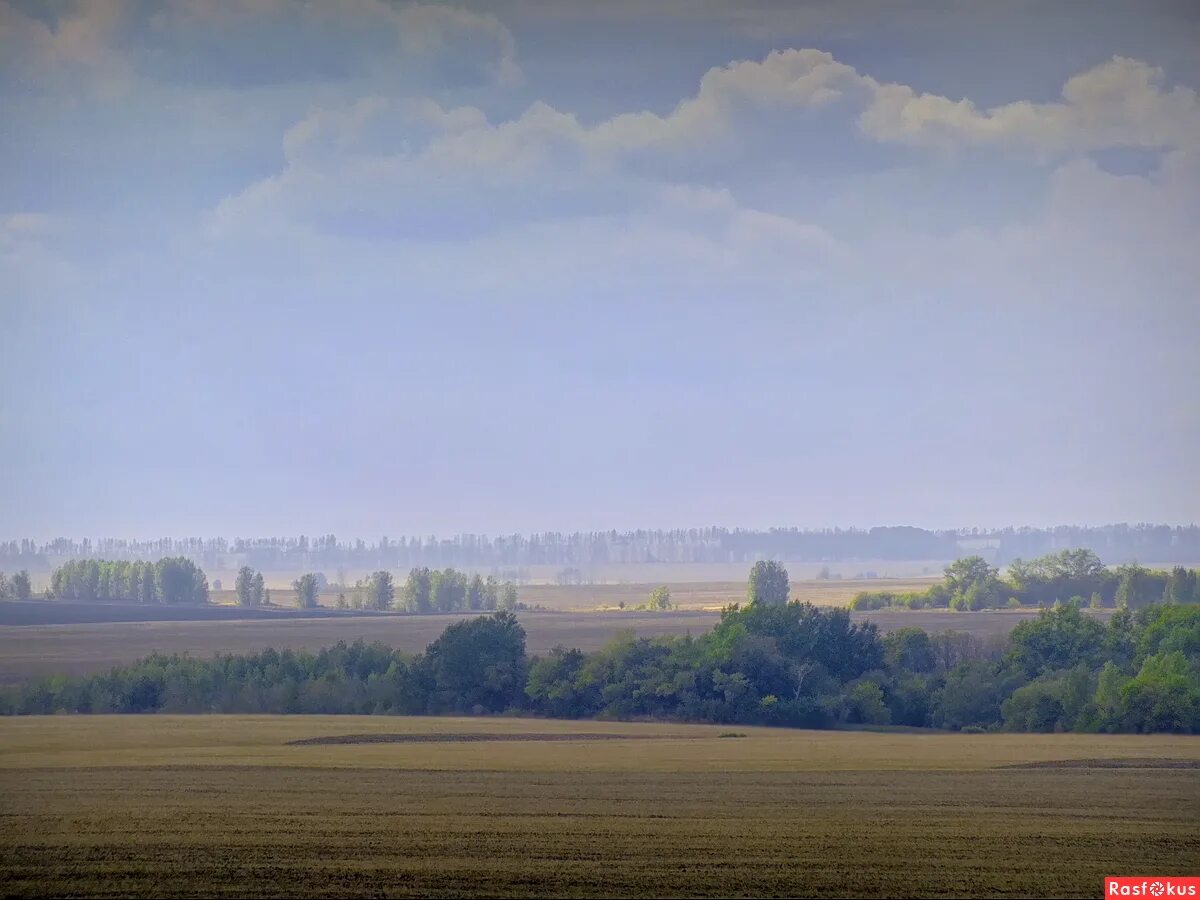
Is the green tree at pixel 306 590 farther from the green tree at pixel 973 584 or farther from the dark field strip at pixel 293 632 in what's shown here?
the green tree at pixel 973 584

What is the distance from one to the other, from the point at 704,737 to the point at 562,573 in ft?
180

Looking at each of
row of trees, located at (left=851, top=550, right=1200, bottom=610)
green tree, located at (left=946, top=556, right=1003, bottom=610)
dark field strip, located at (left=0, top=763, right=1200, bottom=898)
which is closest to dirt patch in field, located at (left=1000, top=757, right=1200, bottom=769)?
dark field strip, located at (left=0, top=763, right=1200, bottom=898)

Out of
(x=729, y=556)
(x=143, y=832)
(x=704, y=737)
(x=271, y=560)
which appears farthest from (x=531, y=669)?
(x=729, y=556)

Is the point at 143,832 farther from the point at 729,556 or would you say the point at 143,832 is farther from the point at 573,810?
the point at 729,556

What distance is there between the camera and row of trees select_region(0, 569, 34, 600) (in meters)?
29.6

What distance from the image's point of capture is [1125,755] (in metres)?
22.5

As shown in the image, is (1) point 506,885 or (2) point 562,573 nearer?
(1) point 506,885

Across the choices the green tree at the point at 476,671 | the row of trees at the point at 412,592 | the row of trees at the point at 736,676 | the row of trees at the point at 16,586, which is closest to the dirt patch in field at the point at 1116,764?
the row of trees at the point at 736,676

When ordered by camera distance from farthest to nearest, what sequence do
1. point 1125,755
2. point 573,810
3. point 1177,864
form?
1. point 1125,755
2. point 573,810
3. point 1177,864

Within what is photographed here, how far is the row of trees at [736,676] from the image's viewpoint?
29125 millimetres

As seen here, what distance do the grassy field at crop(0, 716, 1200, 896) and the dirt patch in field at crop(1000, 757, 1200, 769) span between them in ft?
0.21

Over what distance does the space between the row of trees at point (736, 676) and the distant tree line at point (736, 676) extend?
1.5 inches

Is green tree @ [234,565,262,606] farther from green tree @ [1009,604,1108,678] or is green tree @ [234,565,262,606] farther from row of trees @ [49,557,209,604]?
green tree @ [1009,604,1108,678]

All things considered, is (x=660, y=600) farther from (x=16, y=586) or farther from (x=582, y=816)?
(x=582, y=816)
